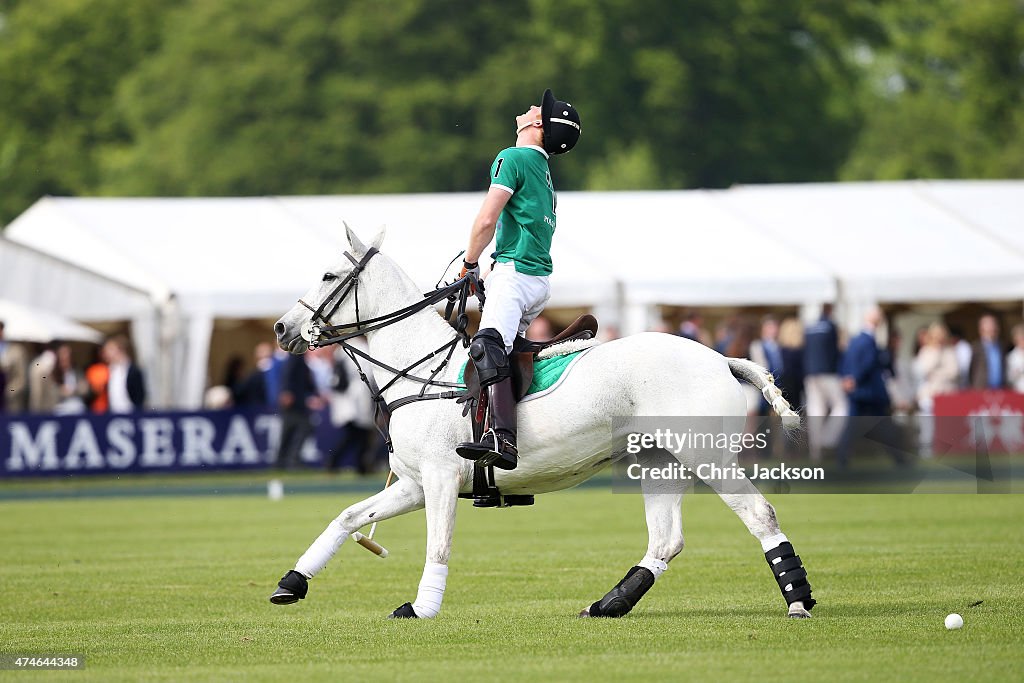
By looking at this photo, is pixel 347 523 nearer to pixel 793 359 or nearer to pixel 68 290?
pixel 793 359

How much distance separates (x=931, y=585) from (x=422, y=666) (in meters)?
4.46

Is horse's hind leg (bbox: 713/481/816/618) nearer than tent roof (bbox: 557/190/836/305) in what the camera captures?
Yes

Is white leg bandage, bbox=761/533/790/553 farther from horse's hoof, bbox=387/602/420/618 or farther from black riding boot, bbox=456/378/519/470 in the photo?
horse's hoof, bbox=387/602/420/618

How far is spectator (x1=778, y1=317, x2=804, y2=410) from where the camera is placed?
26.3 metres

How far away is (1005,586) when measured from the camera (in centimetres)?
1149

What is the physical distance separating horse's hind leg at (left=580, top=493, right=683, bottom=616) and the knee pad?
52.1 inches

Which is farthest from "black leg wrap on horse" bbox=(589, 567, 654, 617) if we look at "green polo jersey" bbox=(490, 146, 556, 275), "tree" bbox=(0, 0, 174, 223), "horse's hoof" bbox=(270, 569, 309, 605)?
"tree" bbox=(0, 0, 174, 223)

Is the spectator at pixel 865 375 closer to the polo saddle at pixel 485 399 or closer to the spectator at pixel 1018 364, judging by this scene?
Result: the spectator at pixel 1018 364

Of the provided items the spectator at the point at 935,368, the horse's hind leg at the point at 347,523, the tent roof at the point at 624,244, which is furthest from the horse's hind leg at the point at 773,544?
the spectator at the point at 935,368

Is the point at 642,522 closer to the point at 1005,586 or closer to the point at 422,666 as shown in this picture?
the point at 1005,586

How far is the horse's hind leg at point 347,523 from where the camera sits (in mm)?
10523

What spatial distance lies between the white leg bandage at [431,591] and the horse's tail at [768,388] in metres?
2.08

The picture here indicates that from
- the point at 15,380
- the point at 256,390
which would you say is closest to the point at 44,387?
the point at 15,380

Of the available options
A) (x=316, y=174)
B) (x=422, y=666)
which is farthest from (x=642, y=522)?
(x=316, y=174)
